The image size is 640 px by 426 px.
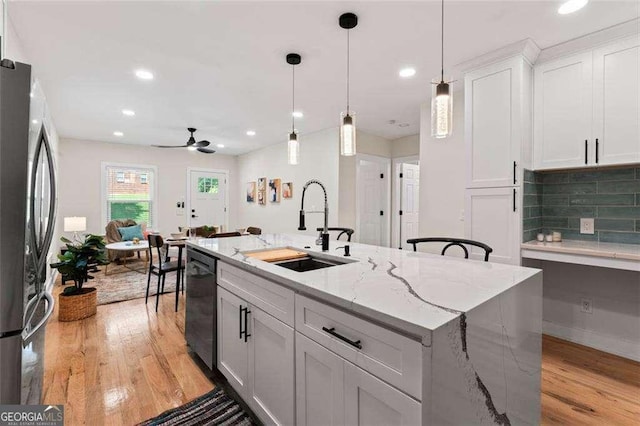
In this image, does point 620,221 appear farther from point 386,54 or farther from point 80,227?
point 80,227

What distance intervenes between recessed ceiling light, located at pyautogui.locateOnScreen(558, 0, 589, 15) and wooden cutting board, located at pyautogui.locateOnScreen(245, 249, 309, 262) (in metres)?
2.46

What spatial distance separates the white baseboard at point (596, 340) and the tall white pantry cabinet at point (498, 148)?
2.96 feet

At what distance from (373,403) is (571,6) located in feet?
9.07

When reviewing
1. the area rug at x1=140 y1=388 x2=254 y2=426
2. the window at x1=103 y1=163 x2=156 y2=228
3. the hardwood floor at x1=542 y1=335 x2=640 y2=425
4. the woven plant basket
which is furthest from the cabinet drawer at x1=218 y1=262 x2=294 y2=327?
the window at x1=103 y1=163 x2=156 y2=228

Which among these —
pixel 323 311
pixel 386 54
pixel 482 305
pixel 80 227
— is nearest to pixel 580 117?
pixel 386 54

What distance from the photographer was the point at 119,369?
7.55 feet

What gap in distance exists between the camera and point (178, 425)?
1.73 m

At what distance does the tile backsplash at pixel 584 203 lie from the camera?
251 centimetres

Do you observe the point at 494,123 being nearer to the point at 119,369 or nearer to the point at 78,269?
the point at 119,369

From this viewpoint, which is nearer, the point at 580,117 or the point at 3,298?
the point at 3,298

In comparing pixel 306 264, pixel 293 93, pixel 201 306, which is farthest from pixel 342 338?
pixel 293 93

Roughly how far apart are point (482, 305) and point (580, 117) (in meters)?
2.42

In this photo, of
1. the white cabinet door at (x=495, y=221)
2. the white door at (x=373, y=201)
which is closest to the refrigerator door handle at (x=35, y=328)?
the white cabinet door at (x=495, y=221)

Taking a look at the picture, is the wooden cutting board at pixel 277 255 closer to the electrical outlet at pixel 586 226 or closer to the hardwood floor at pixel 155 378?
the hardwood floor at pixel 155 378
